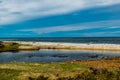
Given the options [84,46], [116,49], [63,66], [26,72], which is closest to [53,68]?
[63,66]

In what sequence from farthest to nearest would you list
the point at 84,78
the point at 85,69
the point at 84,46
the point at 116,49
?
the point at 84,46 → the point at 116,49 → the point at 85,69 → the point at 84,78

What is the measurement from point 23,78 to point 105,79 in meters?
6.28

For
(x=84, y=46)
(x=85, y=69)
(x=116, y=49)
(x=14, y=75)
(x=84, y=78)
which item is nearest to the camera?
(x=84, y=78)

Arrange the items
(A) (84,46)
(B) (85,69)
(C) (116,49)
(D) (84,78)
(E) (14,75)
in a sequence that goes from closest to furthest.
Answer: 1. (D) (84,78)
2. (E) (14,75)
3. (B) (85,69)
4. (C) (116,49)
5. (A) (84,46)

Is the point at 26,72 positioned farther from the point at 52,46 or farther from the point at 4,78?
the point at 52,46

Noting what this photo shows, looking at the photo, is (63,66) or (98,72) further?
(63,66)

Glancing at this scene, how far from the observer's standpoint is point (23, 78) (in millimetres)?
23125

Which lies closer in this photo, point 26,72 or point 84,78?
point 84,78

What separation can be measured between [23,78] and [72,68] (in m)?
6.28

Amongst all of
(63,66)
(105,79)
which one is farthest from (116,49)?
(105,79)

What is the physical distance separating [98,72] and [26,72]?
5.93 m

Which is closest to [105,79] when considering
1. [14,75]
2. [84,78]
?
[84,78]

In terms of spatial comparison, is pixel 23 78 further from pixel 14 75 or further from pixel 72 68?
pixel 72 68

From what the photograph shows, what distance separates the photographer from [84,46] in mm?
104875
